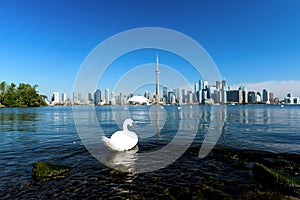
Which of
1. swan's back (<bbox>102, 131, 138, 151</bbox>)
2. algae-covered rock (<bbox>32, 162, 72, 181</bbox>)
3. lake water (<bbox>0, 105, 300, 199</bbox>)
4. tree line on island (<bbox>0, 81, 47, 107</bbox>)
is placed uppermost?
tree line on island (<bbox>0, 81, 47, 107</bbox>)

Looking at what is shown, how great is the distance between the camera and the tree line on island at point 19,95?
14550 centimetres

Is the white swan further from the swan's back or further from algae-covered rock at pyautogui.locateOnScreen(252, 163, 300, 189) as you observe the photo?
algae-covered rock at pyautogui.locateOnScreen(252, 163, 300, 189)

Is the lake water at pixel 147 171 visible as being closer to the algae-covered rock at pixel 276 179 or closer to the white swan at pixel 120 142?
the algae-covered rock at pixel 276 179

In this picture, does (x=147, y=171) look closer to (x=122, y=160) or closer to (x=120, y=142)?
(x=122, y=160)

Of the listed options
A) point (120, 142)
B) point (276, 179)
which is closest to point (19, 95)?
point (120, 142)

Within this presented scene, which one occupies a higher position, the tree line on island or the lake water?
the tree line on island

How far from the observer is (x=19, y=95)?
152 meters


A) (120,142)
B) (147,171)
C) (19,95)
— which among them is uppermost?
(19,95)

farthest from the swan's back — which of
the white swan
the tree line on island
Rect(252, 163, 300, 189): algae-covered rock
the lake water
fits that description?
the tree line on island

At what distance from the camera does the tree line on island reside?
145500mm

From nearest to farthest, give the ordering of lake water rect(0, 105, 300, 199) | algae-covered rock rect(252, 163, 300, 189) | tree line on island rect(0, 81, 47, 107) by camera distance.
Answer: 1. lake water rect(0, 105, 300, 199)
2. algae-covered rock rect(252, 163, 300, 189)
3. tree line on island rect(0, 81, 47, 107)

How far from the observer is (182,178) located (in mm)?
9680

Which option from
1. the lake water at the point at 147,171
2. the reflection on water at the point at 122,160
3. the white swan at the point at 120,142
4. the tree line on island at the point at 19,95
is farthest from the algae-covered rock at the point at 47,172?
the tree line on island at the point at 19,95

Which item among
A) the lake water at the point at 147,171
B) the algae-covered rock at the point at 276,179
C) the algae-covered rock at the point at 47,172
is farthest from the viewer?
the algae-covered rock at the point at 47,172
